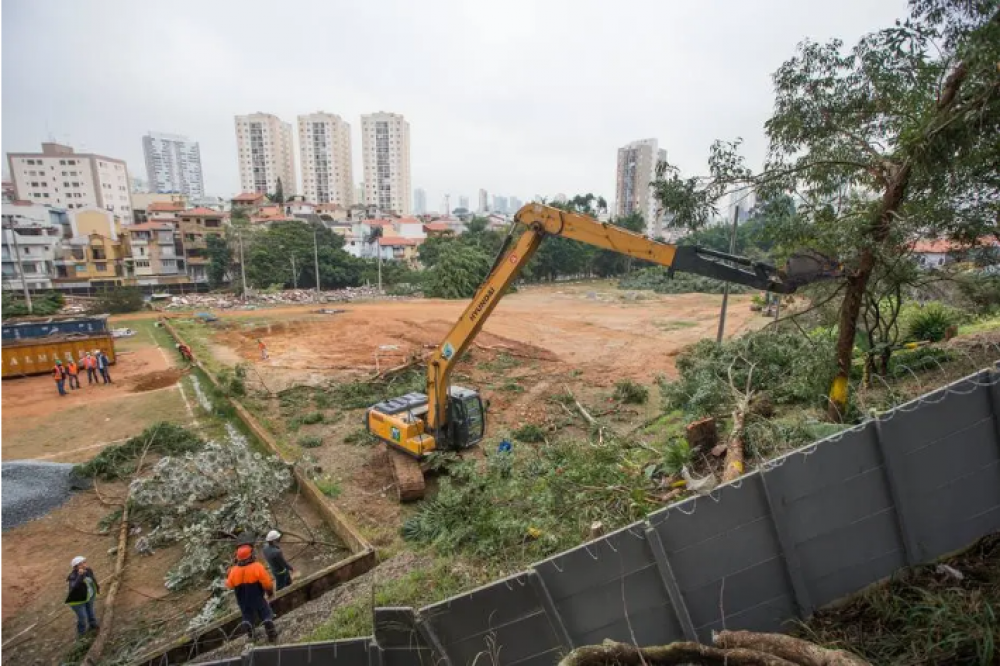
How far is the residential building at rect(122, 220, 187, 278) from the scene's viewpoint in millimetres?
45875

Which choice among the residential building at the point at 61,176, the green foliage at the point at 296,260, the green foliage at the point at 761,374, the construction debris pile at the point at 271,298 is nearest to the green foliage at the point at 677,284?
the construction debris pile at the point at 271,298

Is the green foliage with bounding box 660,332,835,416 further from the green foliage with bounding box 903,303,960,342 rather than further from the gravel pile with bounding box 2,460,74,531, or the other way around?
the gravel pile with bounding box 2,460,74,531

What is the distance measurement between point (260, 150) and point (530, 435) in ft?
405

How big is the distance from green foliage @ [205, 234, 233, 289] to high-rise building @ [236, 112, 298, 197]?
70.9 meters

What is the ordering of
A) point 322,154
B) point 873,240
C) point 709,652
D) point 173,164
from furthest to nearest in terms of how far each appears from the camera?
point 173,164 → point 322,154 → point 873,240 → point 709,652

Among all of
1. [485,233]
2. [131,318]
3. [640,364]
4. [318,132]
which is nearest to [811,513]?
[640,364]

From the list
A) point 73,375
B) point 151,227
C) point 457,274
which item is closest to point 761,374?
point 73,375

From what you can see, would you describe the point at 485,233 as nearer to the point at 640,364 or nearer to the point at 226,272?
the point at 226,272

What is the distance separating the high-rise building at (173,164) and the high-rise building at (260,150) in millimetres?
47239

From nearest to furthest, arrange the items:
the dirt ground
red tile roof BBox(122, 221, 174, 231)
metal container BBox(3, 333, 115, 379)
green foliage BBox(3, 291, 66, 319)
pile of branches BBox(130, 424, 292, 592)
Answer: pile of branches BBox(130, 424, 292, 592) → metal container BBox(3, 333, 115, 379) → the dirt ground → green foliage BBox(3, 291, 66, 319) → red tile roof BBox(122, 221, 174, 231)

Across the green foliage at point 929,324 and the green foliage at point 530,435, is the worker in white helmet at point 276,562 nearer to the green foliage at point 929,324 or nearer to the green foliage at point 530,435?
the green foliage at point 530,435

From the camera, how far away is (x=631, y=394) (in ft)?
48.0

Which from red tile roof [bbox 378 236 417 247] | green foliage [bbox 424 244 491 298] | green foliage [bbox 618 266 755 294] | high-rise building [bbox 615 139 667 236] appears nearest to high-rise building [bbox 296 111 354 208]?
red tile roof [bbox 378 236 417 247]

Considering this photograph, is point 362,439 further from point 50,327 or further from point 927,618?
point 50,327
